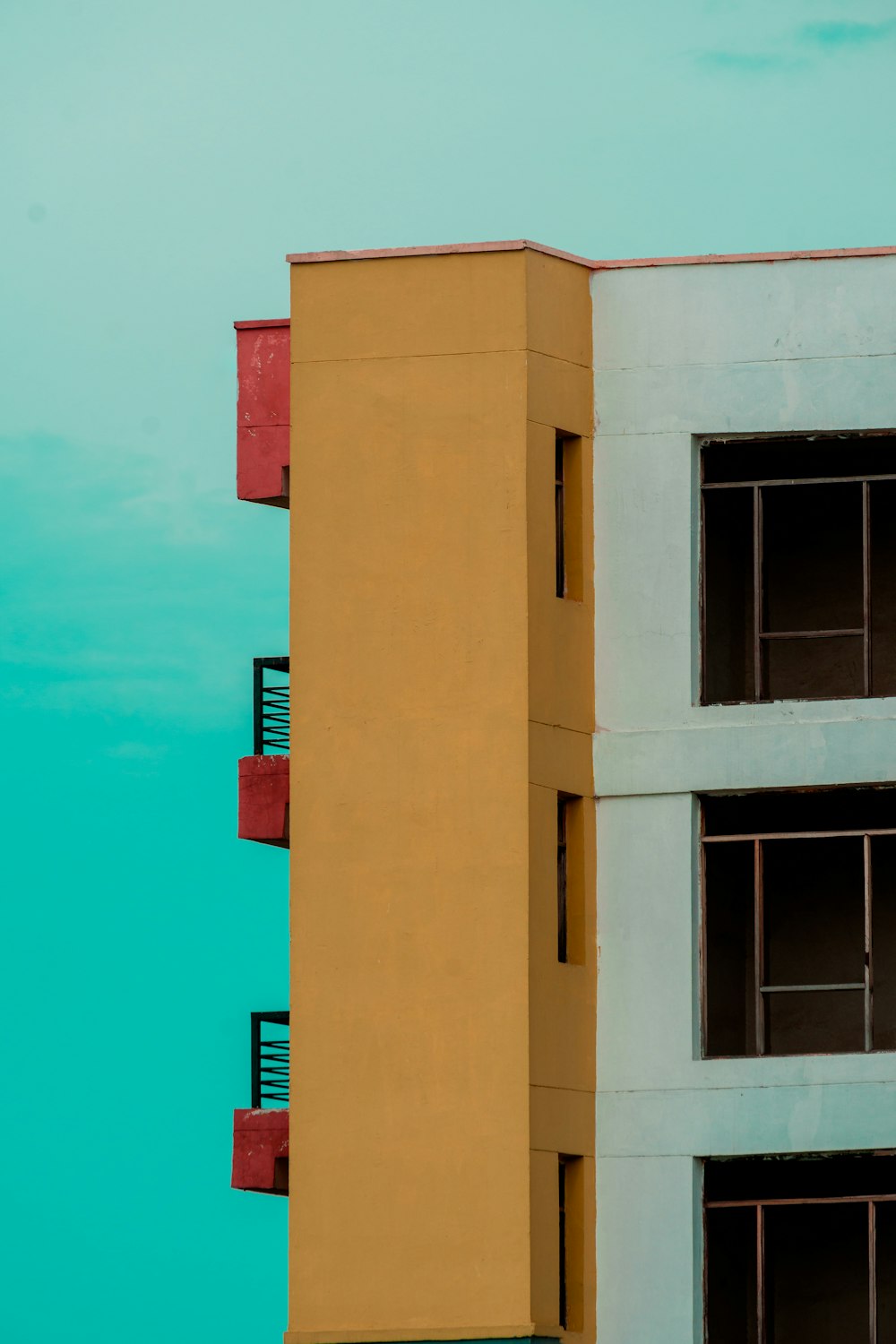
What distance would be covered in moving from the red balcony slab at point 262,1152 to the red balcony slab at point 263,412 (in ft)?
25.6

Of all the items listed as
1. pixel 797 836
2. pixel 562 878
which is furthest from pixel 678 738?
pixel 562 878

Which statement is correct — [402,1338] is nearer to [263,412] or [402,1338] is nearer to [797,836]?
[797,836]

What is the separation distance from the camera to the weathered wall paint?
32188 millimetres

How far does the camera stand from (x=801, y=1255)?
36062 mm

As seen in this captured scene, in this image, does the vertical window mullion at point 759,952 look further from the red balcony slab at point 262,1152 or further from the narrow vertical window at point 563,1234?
the red balcony slab at point 262,1152

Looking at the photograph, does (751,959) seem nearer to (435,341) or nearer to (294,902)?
(294,902)

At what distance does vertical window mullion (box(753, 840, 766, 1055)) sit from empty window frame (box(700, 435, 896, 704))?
2.88m

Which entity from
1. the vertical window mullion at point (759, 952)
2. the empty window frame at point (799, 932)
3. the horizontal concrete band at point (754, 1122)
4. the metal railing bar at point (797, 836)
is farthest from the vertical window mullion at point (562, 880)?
the vertical window mullion at point (759, 952)

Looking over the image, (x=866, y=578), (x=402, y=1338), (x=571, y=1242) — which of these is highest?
(x=866, y=578)

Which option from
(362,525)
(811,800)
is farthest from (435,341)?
(811,800)

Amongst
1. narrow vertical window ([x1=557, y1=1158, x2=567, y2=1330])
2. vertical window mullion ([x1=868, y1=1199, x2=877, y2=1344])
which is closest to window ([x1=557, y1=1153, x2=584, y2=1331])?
narrow vertical window ([x1=557, y1=1158, x2=567, y2=1330])

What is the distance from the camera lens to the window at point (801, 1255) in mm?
35406

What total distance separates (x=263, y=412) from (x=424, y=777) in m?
5.64

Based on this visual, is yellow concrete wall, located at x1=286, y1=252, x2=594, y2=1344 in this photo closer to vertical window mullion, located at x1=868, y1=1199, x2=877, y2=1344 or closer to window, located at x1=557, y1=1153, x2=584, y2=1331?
window, located at x1=557, y1=1153, x2=584, y2=1331
